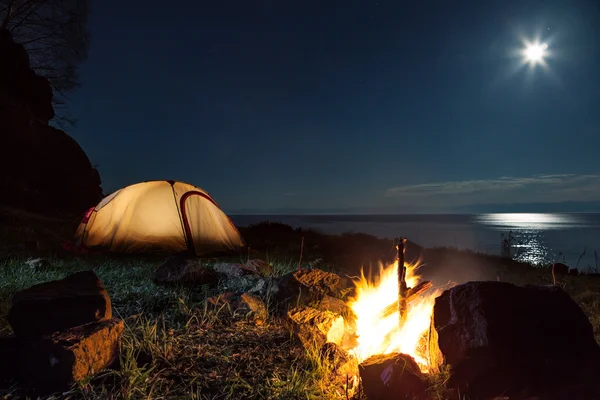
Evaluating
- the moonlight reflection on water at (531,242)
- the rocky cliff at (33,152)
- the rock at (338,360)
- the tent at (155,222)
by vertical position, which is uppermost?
the rocky cliff at (33,152)

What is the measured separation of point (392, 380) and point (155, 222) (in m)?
8.53

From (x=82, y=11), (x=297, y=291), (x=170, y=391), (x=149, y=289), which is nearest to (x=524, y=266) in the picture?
(x=297, y=291)

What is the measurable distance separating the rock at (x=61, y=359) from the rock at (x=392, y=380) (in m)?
1.88

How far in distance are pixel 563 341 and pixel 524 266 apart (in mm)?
9274

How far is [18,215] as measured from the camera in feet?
54.0

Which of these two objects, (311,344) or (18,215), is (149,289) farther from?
(18,215)

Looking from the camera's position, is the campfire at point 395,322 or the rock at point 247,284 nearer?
the campfire at point 395,322

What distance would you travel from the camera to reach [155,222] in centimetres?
1005

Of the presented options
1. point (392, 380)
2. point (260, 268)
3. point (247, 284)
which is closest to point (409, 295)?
point (392, 380)

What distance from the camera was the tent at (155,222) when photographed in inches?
391

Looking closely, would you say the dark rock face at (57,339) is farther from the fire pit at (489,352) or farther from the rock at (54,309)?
the fire pit at (489,352)

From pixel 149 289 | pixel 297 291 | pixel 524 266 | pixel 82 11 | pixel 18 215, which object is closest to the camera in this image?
pixel 297 291

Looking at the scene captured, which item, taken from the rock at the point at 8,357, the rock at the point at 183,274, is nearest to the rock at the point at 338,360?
the rock at the point at 8,357

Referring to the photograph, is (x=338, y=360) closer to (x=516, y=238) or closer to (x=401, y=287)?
(x=401, y=287)
